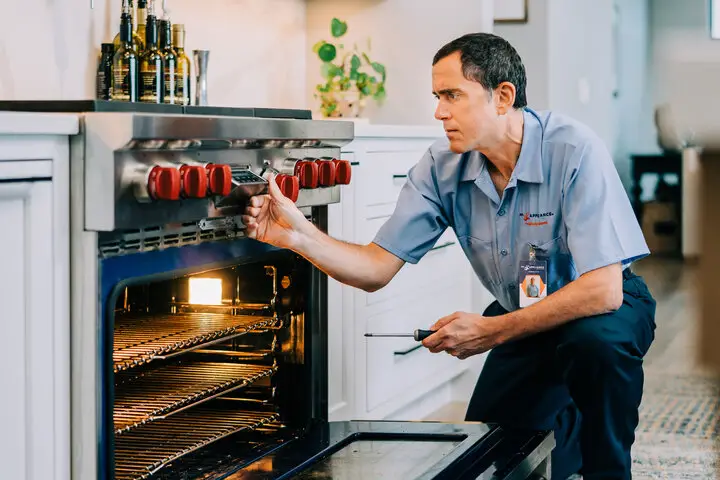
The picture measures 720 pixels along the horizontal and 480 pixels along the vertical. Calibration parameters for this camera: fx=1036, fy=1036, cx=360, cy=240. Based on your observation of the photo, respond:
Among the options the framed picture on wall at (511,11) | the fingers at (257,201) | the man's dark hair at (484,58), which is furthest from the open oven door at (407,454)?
the framed picture on wall at (511,11)

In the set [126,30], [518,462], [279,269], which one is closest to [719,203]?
[518,462]

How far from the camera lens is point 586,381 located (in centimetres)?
209

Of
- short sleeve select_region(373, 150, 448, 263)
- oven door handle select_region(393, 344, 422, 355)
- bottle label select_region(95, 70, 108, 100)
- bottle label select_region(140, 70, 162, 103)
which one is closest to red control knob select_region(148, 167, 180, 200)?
short sleeve select_region(373, 150, 448, 263)

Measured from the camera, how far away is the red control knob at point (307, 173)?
1.93 meters

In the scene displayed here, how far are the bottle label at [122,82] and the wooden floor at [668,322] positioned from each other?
1.52m

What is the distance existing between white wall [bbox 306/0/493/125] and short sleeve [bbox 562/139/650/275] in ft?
5.28

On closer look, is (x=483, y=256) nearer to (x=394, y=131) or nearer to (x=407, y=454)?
(x=407, y=454)

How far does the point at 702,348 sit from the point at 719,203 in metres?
0.09

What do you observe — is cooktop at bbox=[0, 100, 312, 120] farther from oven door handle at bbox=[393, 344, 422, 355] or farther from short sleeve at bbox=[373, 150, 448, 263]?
oven door handle at bbox=[393, 344, 422, 355]

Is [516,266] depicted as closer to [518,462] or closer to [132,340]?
[518,462]

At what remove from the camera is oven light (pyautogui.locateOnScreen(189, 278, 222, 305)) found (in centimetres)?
210

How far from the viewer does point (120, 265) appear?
4.91 feet

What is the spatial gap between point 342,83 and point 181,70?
116 centimetres

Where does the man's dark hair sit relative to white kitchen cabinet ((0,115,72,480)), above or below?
above
